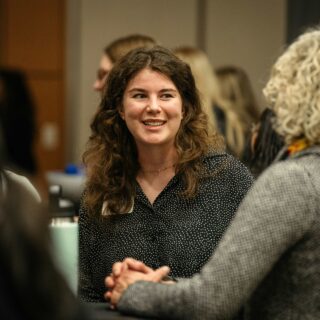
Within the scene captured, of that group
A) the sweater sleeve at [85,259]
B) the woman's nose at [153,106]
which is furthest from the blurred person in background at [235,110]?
the sweater sleeve at [85,259]

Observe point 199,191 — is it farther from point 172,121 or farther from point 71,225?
point 71,225

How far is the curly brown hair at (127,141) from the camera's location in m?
2.38

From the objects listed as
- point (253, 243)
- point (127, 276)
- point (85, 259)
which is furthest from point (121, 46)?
point (253, 243)

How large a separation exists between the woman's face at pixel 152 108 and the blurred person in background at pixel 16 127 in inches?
12.9

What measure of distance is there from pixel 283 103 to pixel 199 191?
2.12ft

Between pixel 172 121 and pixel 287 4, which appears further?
pixel 287 4

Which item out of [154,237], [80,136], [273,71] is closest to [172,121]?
[154,237]

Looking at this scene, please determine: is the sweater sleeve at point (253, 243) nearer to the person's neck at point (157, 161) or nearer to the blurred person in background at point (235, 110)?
the person's neck at point (157, 161)

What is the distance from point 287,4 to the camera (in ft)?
20.5

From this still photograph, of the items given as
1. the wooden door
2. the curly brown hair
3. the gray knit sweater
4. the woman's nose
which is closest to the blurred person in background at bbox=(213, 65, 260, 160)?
the curly brown hair

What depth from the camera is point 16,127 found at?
143cm

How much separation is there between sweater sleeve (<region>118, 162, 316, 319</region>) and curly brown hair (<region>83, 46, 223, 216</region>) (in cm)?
69

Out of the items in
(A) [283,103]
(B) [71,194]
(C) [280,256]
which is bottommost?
(B) [71,194]

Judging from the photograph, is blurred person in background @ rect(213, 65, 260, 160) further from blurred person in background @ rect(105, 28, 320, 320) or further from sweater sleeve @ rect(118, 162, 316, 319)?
sweater sleeve @ rect(118, 162, 316, 319)
